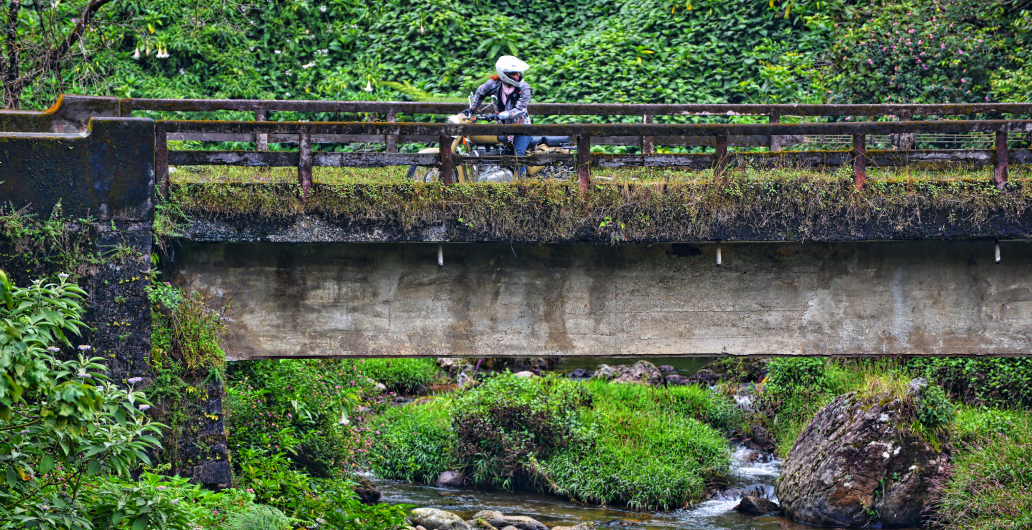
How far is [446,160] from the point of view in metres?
8.79

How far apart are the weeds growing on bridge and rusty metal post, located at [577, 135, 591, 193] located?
11 centimetres

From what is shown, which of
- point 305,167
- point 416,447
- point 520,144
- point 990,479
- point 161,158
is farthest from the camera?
point 416,447

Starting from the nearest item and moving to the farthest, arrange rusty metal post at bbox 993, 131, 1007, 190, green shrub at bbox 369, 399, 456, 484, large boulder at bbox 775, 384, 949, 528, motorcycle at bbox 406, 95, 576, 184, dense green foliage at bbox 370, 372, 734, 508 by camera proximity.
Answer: rusty metal post at bbox 993, 131, 1007, 190 < motorcycle at bbox 406, 95, 576, 184 < large boulder at bbox 775, 384, 949, 528 < dense green foliage at bbox 370, 372, 734, 508 < green shrub at bbox 369, 399, 456, 484

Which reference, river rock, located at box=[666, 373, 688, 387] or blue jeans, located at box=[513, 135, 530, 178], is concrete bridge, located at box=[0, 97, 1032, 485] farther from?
river rock, located at box=[666, 373, 688, 387]

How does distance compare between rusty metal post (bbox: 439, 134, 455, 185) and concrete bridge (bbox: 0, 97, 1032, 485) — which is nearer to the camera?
concrete bridge (bbox: 0, 97, 1032, 485)

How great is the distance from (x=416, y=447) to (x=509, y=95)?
7.73 metres

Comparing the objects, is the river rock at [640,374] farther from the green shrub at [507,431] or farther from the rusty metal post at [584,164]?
the rusty metal post at [584,164]

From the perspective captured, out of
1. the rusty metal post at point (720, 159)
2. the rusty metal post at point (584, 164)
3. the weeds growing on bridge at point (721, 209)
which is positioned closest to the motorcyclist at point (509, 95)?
the rusty metal post at point (584, 164)

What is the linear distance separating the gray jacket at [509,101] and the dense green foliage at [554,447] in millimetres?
6185

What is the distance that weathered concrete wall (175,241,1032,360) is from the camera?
902 centimetres

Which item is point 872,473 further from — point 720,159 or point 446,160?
point 446,160

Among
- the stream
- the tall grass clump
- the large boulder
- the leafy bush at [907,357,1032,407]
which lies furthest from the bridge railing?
the leafy bush at [907,357,1032,407]

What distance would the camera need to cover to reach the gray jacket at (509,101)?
33.7 ft

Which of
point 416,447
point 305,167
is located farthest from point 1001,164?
point 416,447
